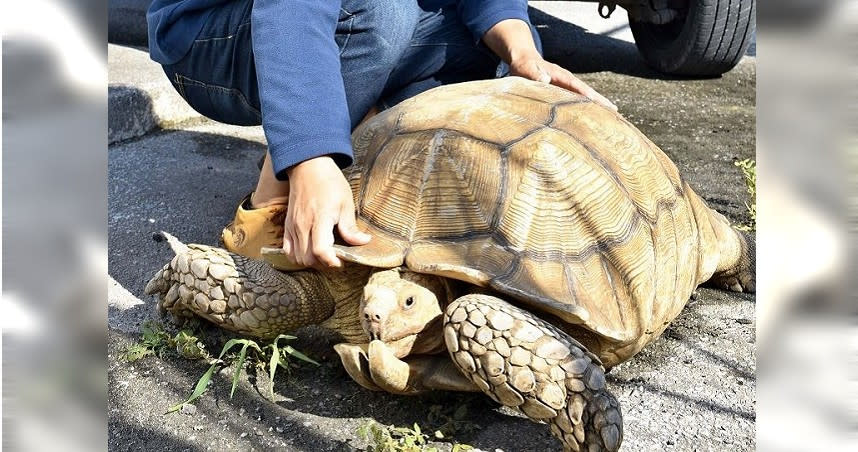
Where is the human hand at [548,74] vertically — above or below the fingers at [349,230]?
above

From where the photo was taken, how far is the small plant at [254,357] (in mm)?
1684

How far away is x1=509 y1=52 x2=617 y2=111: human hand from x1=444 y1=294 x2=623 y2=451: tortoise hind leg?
36.3 inches

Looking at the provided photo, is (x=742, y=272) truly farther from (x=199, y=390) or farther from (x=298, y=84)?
(x=199, y=390)

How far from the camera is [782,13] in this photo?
59 cm

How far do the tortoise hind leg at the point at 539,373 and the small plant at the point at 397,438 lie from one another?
0.50ft

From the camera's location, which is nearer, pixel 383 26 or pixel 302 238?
pixel 302 238

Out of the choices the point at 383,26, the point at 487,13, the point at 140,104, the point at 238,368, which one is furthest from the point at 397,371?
the point at 140,104

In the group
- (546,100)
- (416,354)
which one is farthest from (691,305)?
(416,354)

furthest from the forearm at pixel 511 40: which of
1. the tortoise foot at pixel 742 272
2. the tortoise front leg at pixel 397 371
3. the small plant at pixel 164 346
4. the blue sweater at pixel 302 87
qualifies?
the small plant at pixel 164 346

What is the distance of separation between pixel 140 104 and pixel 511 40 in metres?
1.84

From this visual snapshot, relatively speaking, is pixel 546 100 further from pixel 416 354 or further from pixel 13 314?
pixel 13 314

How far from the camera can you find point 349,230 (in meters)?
1.66

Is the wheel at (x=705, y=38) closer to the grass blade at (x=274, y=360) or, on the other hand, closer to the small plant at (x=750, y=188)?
the small plant at (x=750, y=188)

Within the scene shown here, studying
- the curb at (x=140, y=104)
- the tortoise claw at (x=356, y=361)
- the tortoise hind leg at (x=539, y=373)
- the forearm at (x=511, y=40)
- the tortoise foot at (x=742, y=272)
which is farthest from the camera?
the curb at (x=140, y=104)
